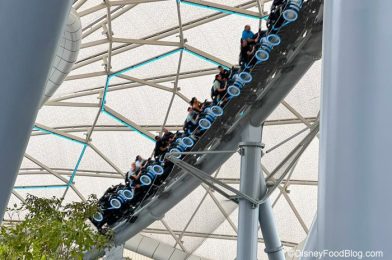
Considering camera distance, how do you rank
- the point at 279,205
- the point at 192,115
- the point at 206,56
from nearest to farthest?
1. the point at 192,115
2. the point at 206,56
3. the point at 279,205

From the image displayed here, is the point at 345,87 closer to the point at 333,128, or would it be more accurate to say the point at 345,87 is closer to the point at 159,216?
the point at 333,128

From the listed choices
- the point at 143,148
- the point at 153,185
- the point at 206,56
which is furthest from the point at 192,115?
the point at 143,148

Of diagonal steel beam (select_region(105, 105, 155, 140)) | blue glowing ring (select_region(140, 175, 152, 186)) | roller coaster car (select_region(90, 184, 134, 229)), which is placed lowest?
roller coaster car (select_region(90, 184, 134, 229))

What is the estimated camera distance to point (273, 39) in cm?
1695

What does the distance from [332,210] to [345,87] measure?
0.50 m

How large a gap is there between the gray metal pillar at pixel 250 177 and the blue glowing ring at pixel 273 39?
108 inches

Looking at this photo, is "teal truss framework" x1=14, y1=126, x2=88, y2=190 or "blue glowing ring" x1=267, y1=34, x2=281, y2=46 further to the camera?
"teal truss framework" x1=14, y1=126, x2=88, y2=190

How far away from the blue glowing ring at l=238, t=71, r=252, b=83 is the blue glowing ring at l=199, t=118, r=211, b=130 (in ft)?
8.67

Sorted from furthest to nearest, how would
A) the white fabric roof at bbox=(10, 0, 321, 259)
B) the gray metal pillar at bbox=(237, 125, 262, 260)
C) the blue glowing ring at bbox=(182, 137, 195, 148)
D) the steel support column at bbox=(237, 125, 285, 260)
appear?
1. the white fabric roof at bbox=(10, 0, 321, 259)
2. the blue glowing ring at bbox=(182, 137, 195, 148)
3. the gray metal pillar at bbox=(237, 125, 262, 260)
4. the steel support column at bbox=(237, 125, 285, 260)

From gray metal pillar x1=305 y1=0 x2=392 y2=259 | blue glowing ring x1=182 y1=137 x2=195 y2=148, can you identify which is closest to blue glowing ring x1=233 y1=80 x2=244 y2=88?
blue glowing ring x1=182 y1=137 x2=195 y2=148

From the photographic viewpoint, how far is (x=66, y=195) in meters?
37.4

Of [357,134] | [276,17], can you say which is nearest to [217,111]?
[276,17]

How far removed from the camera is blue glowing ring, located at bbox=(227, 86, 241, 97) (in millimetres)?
18250

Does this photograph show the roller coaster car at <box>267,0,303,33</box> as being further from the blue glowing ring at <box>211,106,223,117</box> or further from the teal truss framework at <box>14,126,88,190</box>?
the teal truss framework at <box>14,126,88,190</box>
